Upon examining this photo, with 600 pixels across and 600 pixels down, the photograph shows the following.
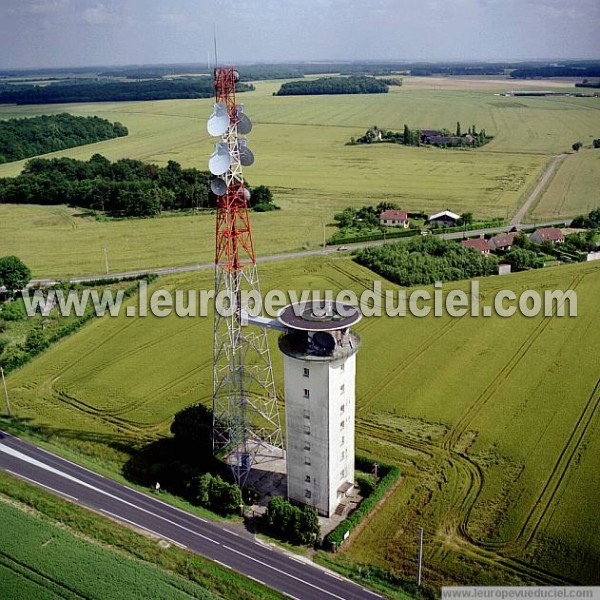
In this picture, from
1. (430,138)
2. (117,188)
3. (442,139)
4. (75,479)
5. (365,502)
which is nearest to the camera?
(365,502)

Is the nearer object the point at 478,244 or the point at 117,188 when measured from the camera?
the point at 478,244

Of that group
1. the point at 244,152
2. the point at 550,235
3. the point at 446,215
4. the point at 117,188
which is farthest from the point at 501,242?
the point at 117,188

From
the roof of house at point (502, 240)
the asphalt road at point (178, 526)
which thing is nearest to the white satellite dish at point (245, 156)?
the asphalt road at point (178, 526)

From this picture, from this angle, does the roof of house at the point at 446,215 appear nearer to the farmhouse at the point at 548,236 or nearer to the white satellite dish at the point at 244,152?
the farmhouse at the point at 548,236

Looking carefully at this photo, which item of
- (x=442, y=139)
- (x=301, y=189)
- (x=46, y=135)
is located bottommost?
(x=301, y=189)

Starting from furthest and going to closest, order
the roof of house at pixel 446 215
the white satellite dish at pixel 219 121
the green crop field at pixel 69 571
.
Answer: the roof of house at pixel 446 215 < the white satellite dish at pixel 219 121 < the green crop field at pixel 69 571

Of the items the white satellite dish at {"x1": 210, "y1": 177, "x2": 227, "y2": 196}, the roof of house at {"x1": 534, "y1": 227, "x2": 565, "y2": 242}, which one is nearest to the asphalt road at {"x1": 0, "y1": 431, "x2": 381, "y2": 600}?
the white satellite dish at {"x1": 210, "y1": 177, "x2": 227, "y2": 196}

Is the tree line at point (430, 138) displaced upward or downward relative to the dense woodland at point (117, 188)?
upward

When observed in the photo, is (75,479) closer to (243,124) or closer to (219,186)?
(219,186)
